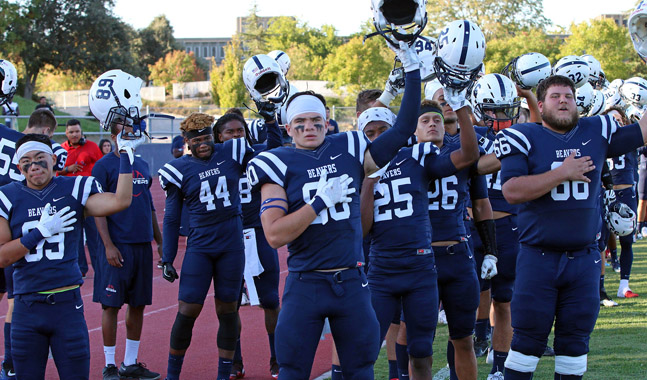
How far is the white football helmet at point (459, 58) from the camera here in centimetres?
416

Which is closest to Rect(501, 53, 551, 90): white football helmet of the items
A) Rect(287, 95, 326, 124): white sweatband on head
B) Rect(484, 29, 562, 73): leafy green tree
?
Rect(287, 95, 326, 124): white sweatband on head

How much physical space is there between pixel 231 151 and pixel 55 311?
6.67 feet

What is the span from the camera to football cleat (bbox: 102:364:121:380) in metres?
6.04

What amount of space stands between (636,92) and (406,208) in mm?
→ 5100

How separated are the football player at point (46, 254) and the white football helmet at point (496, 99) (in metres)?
2.50

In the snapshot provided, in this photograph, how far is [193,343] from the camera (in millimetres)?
7141

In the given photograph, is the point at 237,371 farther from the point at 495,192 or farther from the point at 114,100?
the point at 495,192

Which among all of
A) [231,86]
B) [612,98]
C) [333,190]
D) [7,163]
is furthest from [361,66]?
[333,190]

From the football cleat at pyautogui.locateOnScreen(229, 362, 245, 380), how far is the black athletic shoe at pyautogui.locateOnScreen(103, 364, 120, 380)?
0.91 meters

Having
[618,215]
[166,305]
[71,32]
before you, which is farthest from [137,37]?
[618,215]

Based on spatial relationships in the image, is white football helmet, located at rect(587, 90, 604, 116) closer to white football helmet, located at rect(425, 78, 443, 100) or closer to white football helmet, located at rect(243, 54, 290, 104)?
white football helmet, located at rect(425, 78, 443, 100)

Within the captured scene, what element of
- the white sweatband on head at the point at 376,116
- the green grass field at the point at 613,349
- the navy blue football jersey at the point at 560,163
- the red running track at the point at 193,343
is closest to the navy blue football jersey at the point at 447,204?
the white sweatband on head at the point at 376,116

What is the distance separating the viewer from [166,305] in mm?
8805

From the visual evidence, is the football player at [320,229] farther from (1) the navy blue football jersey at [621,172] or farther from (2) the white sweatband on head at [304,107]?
(1) the navy blue football jersey at [621,172]
